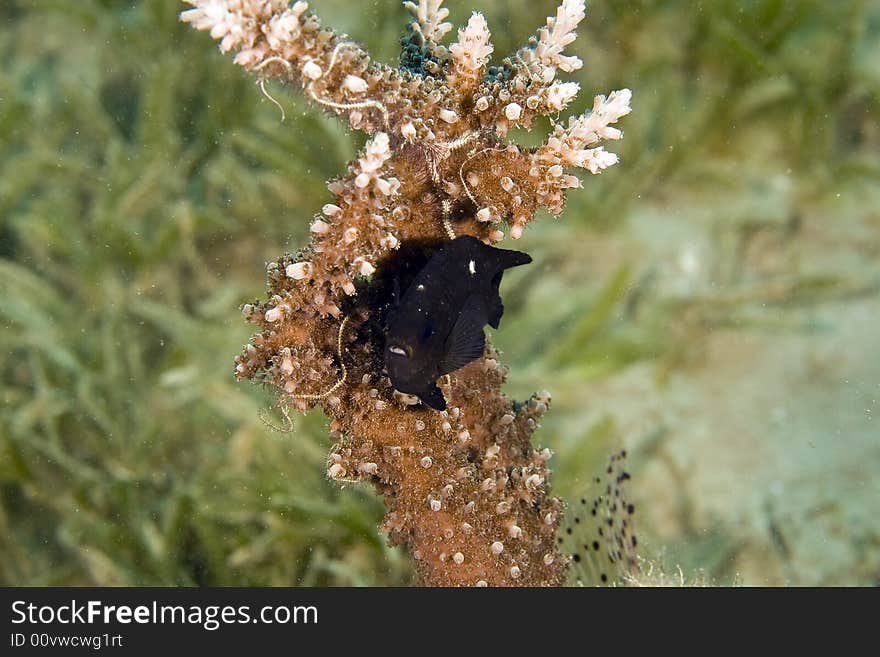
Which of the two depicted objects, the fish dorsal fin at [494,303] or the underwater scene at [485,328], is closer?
the fish dorsal fin at [494,303]

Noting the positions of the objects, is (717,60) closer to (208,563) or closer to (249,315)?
(249,315)

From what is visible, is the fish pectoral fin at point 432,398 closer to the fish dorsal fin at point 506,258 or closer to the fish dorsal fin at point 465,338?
the fish dorsal fin at point 465,338

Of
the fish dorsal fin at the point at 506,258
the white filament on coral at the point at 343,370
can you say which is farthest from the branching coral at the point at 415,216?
the fish dorsal fin at the point at 506,258

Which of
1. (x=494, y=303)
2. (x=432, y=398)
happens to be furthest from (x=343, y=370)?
(x=494, y=303)

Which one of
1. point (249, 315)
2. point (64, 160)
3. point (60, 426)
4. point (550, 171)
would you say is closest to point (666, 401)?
point (550, 171)
